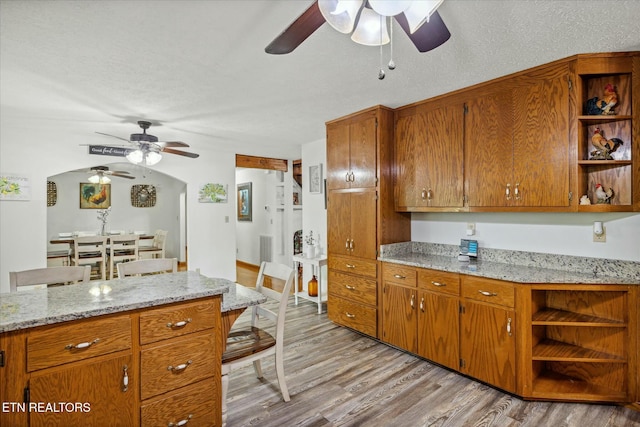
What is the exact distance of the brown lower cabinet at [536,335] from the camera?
2195 mm

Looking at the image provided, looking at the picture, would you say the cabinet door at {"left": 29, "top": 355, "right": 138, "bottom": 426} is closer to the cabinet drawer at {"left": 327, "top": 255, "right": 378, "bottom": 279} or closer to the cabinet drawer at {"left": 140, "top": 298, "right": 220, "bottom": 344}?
the cabinet drawer at {"left": 140, "top": 298, "right": 220, "bottom": 344}

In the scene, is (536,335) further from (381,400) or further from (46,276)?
(46,276)

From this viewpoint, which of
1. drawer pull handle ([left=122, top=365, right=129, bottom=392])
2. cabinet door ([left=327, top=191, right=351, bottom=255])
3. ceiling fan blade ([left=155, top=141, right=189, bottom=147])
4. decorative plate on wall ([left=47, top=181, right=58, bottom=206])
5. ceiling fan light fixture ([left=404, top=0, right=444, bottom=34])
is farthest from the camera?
decorative plate on wall ([left=47, top=181, right=58, bottom=206])

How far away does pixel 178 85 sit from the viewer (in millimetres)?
2645

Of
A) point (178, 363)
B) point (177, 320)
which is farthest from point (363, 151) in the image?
point (178, 363)

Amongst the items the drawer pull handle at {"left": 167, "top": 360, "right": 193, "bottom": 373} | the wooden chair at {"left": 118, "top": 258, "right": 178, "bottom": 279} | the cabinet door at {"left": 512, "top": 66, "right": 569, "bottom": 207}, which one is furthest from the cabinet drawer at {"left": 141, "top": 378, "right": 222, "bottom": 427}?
the cabinet door at {"left": 512, "top": 66, "right": 569, "bottom": 207}

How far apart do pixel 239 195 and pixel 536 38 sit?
7.21 metres

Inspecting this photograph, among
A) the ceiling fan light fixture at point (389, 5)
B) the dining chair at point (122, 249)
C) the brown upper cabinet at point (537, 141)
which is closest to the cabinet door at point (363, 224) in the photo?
the brown upper cabinet at point (537, 141)

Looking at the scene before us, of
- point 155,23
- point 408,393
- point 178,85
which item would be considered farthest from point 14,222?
point 408,393

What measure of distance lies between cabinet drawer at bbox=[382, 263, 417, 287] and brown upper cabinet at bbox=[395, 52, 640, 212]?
0.63 m

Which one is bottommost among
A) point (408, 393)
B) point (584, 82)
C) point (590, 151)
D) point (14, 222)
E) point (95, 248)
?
point (408, 393)

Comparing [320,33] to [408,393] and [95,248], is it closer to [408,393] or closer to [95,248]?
[408,393]

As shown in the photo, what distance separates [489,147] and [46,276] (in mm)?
3343

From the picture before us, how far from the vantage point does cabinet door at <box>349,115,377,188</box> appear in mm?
3248
